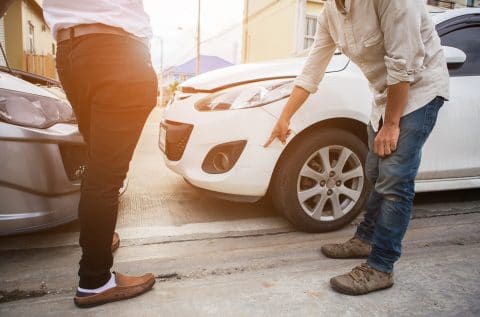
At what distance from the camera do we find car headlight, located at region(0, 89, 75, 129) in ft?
6.55

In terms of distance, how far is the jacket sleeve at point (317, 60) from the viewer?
2.15m

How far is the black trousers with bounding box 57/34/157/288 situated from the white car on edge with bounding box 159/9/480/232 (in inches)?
34.9

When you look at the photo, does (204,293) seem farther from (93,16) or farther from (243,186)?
(93,16)

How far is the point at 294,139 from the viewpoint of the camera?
2.50 metres

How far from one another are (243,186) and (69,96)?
A: 1.15 m

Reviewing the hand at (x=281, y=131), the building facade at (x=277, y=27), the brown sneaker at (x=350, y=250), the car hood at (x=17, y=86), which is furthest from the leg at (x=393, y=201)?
the building facade at (x=277, y=27)

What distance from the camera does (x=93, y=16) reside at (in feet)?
4.96

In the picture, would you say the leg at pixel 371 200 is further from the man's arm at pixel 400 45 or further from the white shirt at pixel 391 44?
the man's arm at pixel 400 45

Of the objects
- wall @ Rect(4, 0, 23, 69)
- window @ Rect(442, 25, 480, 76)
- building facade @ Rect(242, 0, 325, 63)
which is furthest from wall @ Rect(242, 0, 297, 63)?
window @ Rect(442, 25, 480, 76)

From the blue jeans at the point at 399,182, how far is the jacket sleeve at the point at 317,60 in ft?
1.87

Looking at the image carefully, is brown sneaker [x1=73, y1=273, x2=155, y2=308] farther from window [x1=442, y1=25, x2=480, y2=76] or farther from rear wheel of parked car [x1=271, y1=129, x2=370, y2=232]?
window [x1=442, y1=25, x2=480, y2=76]

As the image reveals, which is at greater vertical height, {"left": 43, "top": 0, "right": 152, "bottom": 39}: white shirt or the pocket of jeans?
{"left": 43, "top": 0, "right": 152, "bottom": 39}: white shirt

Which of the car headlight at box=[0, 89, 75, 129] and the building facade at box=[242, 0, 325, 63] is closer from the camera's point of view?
the car headlight at box=[0, 89, 75, 129]

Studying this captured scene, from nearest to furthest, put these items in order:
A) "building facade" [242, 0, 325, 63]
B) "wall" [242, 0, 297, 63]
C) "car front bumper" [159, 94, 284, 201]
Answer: "car front bumper" [159, 94, 284, 201] → "building facade" [242, 0, 325, 63] → "wall" [242, 0, 297, 63]
